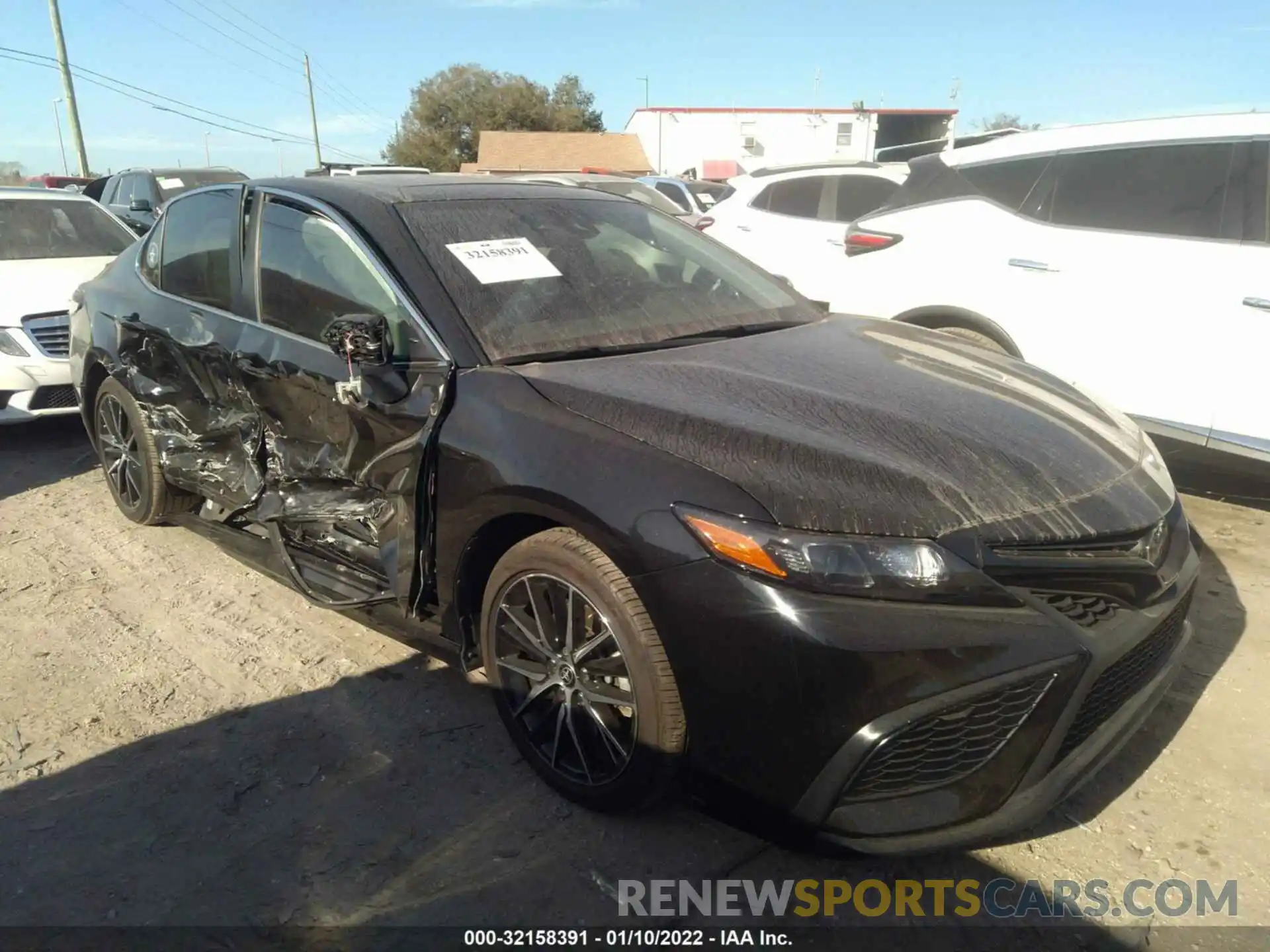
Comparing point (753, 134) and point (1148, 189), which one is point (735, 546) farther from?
point (753, 134)

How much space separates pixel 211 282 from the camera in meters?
3.93

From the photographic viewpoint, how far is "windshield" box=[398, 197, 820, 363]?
2.98 metres

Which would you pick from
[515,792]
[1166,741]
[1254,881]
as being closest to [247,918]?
[515,792]

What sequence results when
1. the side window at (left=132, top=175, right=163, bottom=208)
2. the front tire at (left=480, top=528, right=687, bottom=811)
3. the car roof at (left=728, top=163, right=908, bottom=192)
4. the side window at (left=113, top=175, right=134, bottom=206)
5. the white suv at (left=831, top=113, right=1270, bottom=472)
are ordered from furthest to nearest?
the side window at (left=113, top=175, right=134, bottom=206) → the side window at (left=132, top=175, right=163, bottom=208) → the car roof at (left=728, top=163, right=908, bottom=192) → the white suv at (left=831, top=113, right=1270, bottom=472) → the front tire at (left=480, top=528, right=687, bottom=811)

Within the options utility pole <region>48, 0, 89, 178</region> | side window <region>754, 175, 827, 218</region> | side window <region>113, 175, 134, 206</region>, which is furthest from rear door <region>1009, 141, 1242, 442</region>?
utility pole <region>48, 0, 89, 178</region>

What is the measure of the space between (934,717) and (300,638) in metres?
2.60

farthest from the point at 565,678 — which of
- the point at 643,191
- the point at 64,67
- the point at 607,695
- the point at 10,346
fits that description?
the point at 64,67

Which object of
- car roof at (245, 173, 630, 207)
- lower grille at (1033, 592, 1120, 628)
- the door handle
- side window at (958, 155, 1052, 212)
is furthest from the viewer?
side window at (958, 155, 1052, 212)

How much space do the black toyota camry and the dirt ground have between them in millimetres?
265

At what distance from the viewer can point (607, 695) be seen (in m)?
2.49

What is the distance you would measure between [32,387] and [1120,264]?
645cm

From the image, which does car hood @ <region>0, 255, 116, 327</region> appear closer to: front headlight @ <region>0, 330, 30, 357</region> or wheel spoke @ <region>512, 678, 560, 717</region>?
front headlight @ <region>0, 330, 30, 357</region>

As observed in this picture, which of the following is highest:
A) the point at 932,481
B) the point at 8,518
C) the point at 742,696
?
the point at 932,481

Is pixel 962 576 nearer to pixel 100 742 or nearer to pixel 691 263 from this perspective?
pixel 691 263
